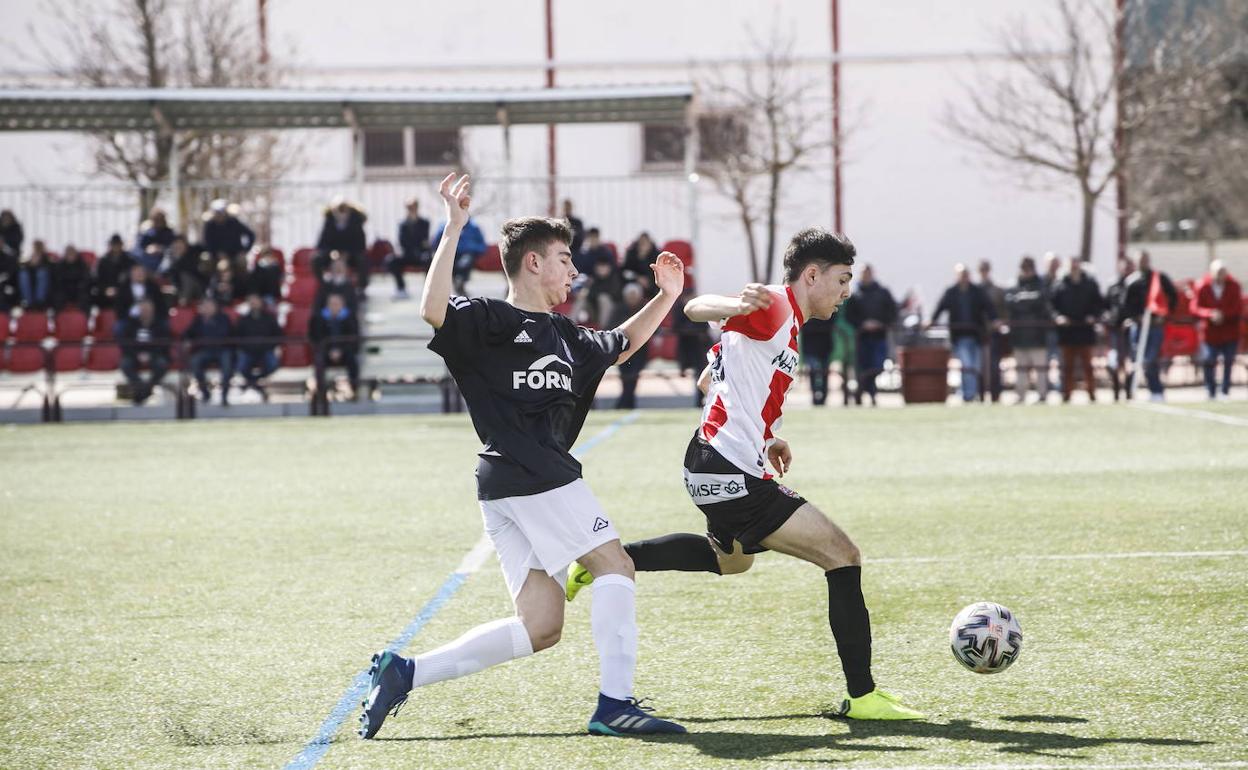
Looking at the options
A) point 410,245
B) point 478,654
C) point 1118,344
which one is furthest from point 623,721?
point 410,245

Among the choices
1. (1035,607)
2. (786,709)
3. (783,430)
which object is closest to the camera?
(786,709)

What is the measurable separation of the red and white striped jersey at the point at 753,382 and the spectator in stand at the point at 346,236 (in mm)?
16923

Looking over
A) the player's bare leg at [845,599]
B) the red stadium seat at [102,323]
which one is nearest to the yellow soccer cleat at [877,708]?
the player's bare leg at [845,599]

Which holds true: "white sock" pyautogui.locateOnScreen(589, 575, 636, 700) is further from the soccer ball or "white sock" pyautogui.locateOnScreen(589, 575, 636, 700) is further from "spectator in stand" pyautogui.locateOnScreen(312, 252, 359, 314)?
"spectator in stand" pyautogui.locateOnScreen(312, 252, 359, 314)

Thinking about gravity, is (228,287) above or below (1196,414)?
above

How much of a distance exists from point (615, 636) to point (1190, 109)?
90.3 ft

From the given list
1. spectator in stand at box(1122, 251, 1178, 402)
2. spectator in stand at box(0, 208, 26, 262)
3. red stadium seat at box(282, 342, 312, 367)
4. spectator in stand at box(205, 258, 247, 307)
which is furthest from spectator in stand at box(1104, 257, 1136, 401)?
spectator in stand at box(0, 208, 26, 262)

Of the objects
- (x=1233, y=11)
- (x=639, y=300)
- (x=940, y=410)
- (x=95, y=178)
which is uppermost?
(x=1233, y=11)

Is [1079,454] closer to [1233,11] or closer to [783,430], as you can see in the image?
[783,430]

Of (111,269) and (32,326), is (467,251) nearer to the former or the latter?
(111,269)

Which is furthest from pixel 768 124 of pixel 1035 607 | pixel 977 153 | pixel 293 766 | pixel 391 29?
pixel 293 766

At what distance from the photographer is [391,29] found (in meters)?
33.7

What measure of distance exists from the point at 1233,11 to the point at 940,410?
16.6 metres

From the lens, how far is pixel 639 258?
20547mm
